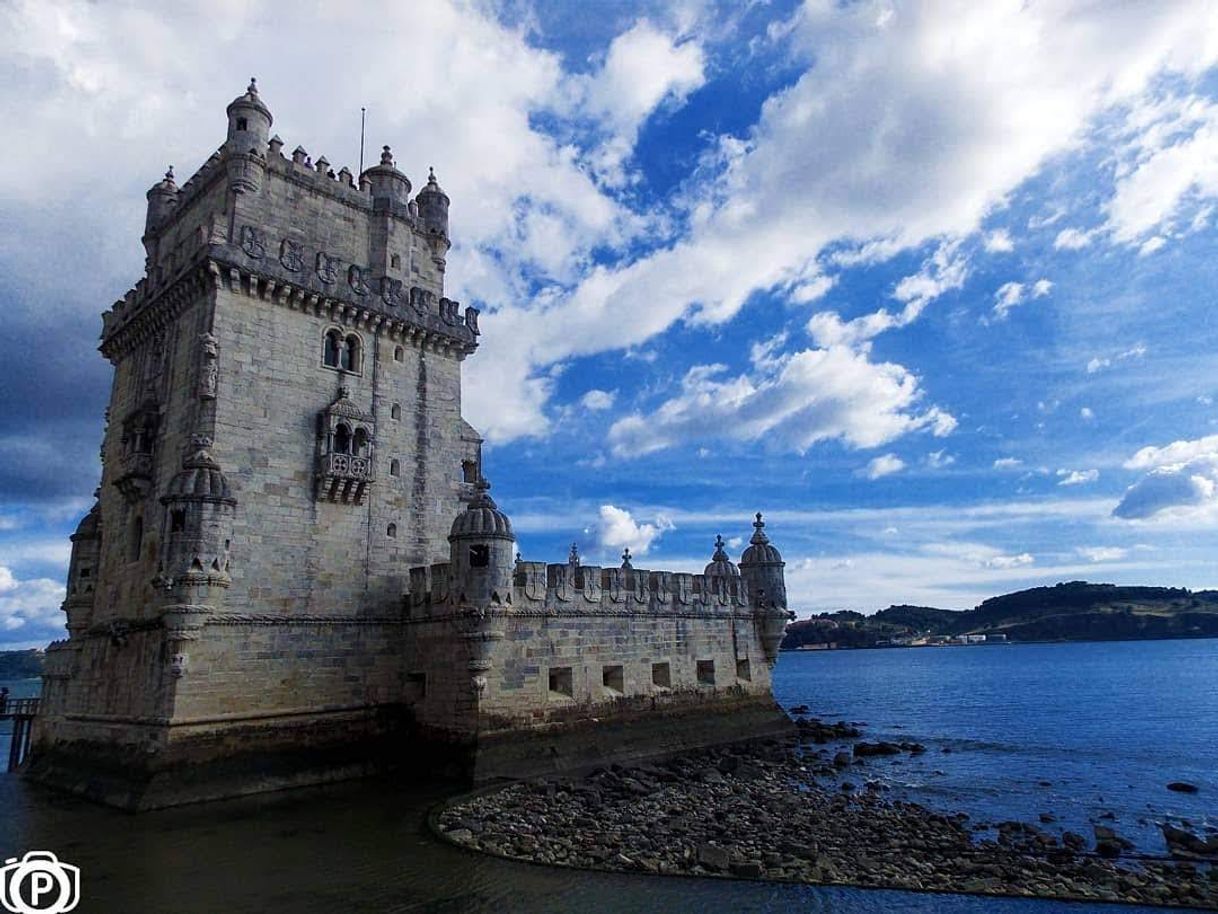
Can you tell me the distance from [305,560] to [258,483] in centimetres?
278

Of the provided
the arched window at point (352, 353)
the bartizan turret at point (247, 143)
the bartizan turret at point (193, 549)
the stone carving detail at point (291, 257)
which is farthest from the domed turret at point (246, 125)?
the bartizan turret at point (193, 549)

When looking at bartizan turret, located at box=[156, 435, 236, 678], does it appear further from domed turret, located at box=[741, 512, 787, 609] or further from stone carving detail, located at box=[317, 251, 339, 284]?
domed turret, located at box=[741, 512, 787, 609]

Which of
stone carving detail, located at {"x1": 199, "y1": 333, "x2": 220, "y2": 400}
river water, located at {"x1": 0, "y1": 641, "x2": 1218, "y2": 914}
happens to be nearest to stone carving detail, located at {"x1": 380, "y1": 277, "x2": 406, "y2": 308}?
stone carving detail, located at {"x1": 199, "y1": 333, "x2": 220, "y2": 400}

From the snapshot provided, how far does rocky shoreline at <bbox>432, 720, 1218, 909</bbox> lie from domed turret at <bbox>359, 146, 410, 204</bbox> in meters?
21.5

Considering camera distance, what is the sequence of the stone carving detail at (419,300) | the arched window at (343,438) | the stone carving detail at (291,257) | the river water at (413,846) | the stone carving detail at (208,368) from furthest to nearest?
the stone carving detail at (419,300), the arched window at (343,438), the stone carving detail at (291,257), the stone carving detail at (208,368), the river water at (413,846)

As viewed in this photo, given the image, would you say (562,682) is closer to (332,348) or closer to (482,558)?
(482,558)

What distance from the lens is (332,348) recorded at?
87.1 feet

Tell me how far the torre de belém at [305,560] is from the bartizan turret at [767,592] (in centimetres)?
679

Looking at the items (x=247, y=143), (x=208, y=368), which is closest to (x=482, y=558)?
(x=208, y=368)

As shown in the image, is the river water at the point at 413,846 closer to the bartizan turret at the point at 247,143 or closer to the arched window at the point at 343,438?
the arched window at the point at 343,438

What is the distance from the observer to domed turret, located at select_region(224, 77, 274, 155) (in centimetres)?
2578

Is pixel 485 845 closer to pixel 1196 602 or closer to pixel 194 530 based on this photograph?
pixel 194 530

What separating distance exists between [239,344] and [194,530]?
6.14 meters

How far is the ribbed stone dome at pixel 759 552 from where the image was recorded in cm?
3628
